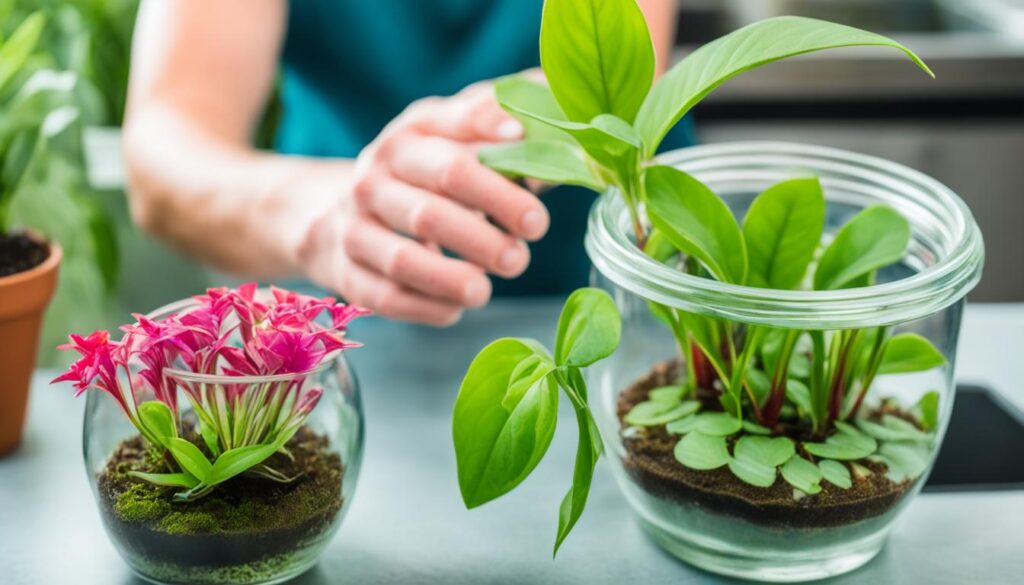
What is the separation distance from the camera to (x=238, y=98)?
1032mm

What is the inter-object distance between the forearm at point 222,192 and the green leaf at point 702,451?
1.22ft

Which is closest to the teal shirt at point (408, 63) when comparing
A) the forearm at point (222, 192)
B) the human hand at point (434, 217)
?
the forearm at point (222, 192)

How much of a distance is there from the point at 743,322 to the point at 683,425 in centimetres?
7

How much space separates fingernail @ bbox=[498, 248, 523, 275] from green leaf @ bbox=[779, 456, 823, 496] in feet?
0.75

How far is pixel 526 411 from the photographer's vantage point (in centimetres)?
45

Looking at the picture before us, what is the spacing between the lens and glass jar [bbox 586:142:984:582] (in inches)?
18.0

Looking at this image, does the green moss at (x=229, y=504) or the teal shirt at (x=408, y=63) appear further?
the teal shirt at (x=408, y=63)

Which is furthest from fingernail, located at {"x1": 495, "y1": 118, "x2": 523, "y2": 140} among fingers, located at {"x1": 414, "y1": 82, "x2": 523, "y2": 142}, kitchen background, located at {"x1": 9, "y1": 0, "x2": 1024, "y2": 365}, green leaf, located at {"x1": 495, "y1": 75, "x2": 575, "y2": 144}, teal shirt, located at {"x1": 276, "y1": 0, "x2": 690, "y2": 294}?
kitchen background, located at {"x1": 9, "y1": 0, "x2": 1024, "y2": 365}

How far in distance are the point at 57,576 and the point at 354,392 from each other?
6.3 inches

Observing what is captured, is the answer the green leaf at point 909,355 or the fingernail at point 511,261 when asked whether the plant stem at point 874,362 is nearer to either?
the green leaf at point 909,355

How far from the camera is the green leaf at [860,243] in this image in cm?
52

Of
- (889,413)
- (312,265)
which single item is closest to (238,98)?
(312,265)

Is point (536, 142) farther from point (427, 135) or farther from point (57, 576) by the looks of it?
point (57, 576)

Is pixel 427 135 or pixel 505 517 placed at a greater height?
pixel 427 135
